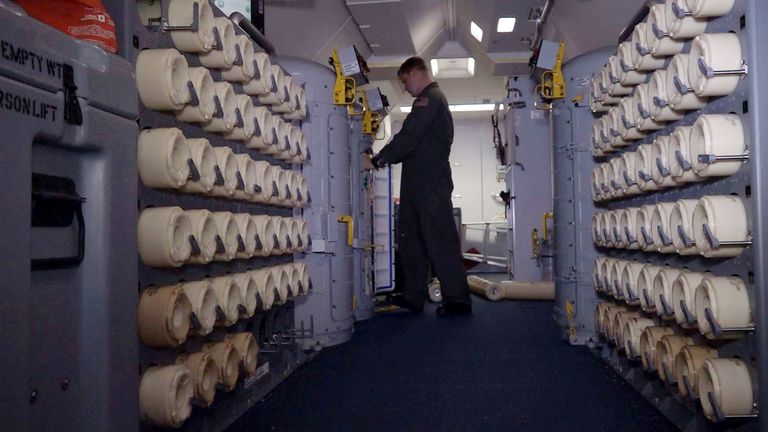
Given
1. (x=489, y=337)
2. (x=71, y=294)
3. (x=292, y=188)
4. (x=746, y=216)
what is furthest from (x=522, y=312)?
(x=71, y=294)

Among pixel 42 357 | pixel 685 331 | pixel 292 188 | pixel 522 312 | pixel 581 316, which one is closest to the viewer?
pixel 42 357

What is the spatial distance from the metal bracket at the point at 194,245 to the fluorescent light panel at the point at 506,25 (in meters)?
6.30

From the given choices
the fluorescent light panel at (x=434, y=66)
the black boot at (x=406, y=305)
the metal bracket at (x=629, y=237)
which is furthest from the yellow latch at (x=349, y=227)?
the fluorescent light panel at (x=434, y=66)

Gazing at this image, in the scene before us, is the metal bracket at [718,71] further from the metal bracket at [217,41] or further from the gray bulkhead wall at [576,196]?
the gray bulkhead wall at [576,196]

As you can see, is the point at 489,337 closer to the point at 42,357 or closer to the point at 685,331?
the point at 685,331

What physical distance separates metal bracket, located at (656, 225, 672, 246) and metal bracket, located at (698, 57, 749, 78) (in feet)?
2.33

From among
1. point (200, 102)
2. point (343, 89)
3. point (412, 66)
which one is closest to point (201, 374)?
point (200, 102)

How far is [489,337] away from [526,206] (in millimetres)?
3567

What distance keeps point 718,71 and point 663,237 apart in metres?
0.76

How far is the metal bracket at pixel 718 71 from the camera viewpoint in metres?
1.99

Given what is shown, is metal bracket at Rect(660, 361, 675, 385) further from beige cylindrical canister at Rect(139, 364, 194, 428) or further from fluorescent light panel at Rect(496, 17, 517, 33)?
fluorescent light panel at Rect(496, 17, 517, 33)

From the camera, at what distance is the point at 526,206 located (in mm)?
8023

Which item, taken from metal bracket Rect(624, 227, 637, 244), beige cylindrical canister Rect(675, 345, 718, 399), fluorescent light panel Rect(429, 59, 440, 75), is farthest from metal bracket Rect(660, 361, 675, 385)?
fluorescent light panel Rect(429, 59, 440, 75)

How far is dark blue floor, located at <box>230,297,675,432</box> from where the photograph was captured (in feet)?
8.95
